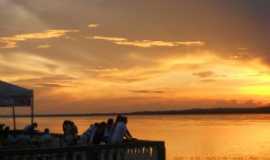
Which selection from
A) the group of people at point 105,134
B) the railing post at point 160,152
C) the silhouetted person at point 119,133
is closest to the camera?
the silhouetted person at point 119,133

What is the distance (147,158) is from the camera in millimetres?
14789

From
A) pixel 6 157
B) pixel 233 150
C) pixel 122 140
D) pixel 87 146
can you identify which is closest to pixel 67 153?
pixel 87 146

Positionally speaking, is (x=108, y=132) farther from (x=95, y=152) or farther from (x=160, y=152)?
(x=95, y=152)

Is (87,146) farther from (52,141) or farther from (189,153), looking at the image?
(189,153)

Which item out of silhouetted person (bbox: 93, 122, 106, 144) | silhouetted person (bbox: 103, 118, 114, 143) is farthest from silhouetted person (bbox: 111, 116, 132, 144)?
silhouetted person (bbox: 93, 122, 106, 144)

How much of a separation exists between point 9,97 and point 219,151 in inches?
1363

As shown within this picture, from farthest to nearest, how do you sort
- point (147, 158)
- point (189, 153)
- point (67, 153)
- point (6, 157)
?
1. point (189, 153)
2. point (147, 158)
3. point (67, 153)
4. point (6, 157)

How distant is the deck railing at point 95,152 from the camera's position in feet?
39.4

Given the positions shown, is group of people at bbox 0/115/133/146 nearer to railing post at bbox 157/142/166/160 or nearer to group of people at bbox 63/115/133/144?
group of people at bbox 63/115/133/144

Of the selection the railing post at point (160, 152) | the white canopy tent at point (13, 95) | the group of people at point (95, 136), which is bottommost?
the railing post at point (160, 152)

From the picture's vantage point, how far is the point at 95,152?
1312 cm

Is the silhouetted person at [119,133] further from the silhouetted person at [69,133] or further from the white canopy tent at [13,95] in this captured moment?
the white canopy tent at [13,95]

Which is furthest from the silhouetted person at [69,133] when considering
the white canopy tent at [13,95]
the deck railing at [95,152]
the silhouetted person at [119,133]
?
the white canopy tent at [13,95]

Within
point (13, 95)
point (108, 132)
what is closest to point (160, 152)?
point (108, 132)
